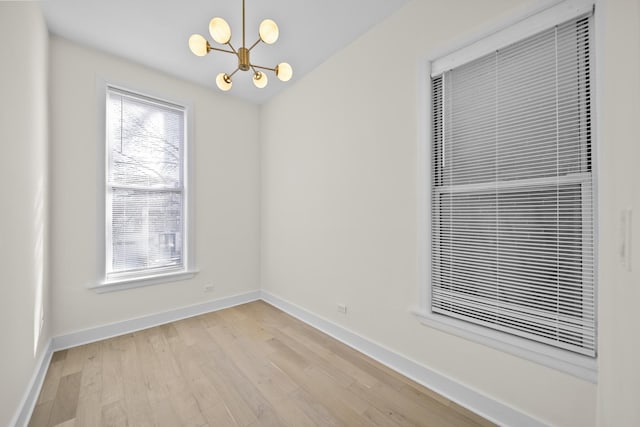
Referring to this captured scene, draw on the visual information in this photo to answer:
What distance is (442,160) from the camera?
5.96ft

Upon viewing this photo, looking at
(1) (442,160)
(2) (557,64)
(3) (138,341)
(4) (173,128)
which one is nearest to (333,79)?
(1) (442,160)

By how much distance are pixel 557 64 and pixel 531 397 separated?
5.95ft

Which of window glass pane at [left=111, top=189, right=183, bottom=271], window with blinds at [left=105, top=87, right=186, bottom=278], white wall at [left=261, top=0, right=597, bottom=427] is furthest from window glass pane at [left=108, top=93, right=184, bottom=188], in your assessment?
white wall at [left=261, top=0, right=597, bottom=427]

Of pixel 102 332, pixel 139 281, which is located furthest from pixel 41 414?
pixel 139 281

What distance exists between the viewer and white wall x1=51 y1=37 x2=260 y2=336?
2.33 meters

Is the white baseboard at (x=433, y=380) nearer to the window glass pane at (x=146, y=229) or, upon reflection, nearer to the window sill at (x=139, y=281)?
the window sill at (x=139, y=281)

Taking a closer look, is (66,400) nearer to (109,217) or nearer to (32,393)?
(32,393)

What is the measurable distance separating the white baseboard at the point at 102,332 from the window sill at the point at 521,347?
8.25 feet

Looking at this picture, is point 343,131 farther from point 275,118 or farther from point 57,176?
point 57,176

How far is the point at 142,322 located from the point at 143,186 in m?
1.48

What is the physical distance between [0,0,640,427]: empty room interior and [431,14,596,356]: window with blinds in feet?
0.04

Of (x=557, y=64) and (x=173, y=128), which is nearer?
(x=557, y=64)

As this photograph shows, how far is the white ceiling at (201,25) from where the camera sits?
197 cm

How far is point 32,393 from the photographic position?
1641 mm
